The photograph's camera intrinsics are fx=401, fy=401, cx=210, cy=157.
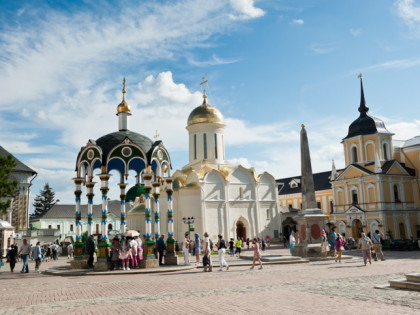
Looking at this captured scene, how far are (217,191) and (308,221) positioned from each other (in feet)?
72.8

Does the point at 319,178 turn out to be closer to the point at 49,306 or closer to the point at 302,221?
the point at 302,221

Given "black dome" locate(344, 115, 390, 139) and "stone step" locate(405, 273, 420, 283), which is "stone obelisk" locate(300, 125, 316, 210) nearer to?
"stone step" locate(405, 273, 420, 283)

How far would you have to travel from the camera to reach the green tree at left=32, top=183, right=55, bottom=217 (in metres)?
85.8

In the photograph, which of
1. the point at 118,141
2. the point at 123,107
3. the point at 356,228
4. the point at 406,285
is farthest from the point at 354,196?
the point at 406,285

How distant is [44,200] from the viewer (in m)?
86.3

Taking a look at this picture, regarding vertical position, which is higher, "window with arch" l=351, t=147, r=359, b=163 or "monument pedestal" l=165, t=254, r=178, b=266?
"window with arch" l=351, t=147, r=359, b=163

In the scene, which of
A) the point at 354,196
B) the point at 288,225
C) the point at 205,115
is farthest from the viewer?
the point at 288,225

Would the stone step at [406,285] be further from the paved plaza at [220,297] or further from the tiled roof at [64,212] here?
the tiled roof at [64,212]

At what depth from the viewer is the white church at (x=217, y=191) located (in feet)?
140

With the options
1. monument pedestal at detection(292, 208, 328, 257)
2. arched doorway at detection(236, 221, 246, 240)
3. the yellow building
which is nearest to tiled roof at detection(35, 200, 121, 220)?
arched doorway at detection(236, 221, 246, 240)

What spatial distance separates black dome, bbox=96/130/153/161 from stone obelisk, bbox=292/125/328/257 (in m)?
9.00

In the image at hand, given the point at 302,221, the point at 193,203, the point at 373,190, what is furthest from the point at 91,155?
the point at 373,190

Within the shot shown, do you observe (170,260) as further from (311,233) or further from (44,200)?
(44,200)

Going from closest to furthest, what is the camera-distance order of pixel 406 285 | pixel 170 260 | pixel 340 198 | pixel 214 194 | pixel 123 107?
pixel 406 285
pixel 170 260
pixel 123 107
pixel 214 194
pixel 340 198
